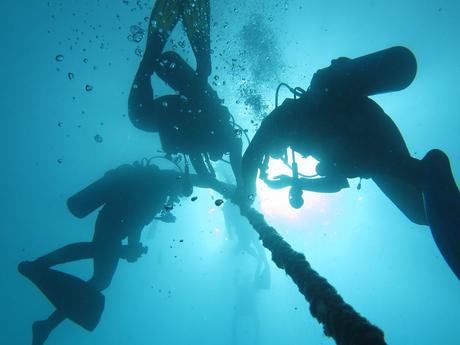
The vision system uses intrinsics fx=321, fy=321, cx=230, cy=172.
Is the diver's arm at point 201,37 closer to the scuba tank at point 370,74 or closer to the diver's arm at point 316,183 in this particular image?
the diver's arm at point 316,183

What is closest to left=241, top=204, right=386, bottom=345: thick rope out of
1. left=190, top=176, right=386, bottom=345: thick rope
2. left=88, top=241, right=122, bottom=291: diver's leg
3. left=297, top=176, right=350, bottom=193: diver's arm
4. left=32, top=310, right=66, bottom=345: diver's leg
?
left=190, top=176, right=386, bottom=345: thick rope

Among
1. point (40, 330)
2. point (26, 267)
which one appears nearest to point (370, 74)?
point (26, 267)

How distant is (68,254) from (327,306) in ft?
22.3

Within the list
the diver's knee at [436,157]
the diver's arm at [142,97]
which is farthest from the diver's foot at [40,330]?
the diver's knee at [436,157]

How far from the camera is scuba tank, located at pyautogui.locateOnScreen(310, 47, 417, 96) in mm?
3531

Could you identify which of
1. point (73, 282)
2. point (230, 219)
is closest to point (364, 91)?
point (73, 282)

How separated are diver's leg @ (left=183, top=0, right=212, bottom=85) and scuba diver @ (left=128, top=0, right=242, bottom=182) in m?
0.03

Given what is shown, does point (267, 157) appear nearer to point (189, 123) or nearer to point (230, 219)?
point (189, 123)

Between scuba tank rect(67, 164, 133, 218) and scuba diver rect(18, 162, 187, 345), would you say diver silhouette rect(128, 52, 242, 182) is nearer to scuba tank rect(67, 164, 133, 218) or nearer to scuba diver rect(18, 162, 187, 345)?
→ scuba diver rect(18, 162, 187, 345)

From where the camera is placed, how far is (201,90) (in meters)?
6.55

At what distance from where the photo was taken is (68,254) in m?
7.14

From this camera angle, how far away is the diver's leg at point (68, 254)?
6.75 metres

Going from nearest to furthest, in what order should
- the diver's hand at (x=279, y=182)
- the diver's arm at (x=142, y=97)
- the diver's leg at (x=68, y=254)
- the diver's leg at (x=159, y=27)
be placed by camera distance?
1. the diver's hand at (x=279, y=182)
2. the diver's arm at (x=142, y=97)
3. the diver's leg at (x=159, y=27)
4. the diver's leg at (x=68, y=254)

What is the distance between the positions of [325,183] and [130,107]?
4.14 m
